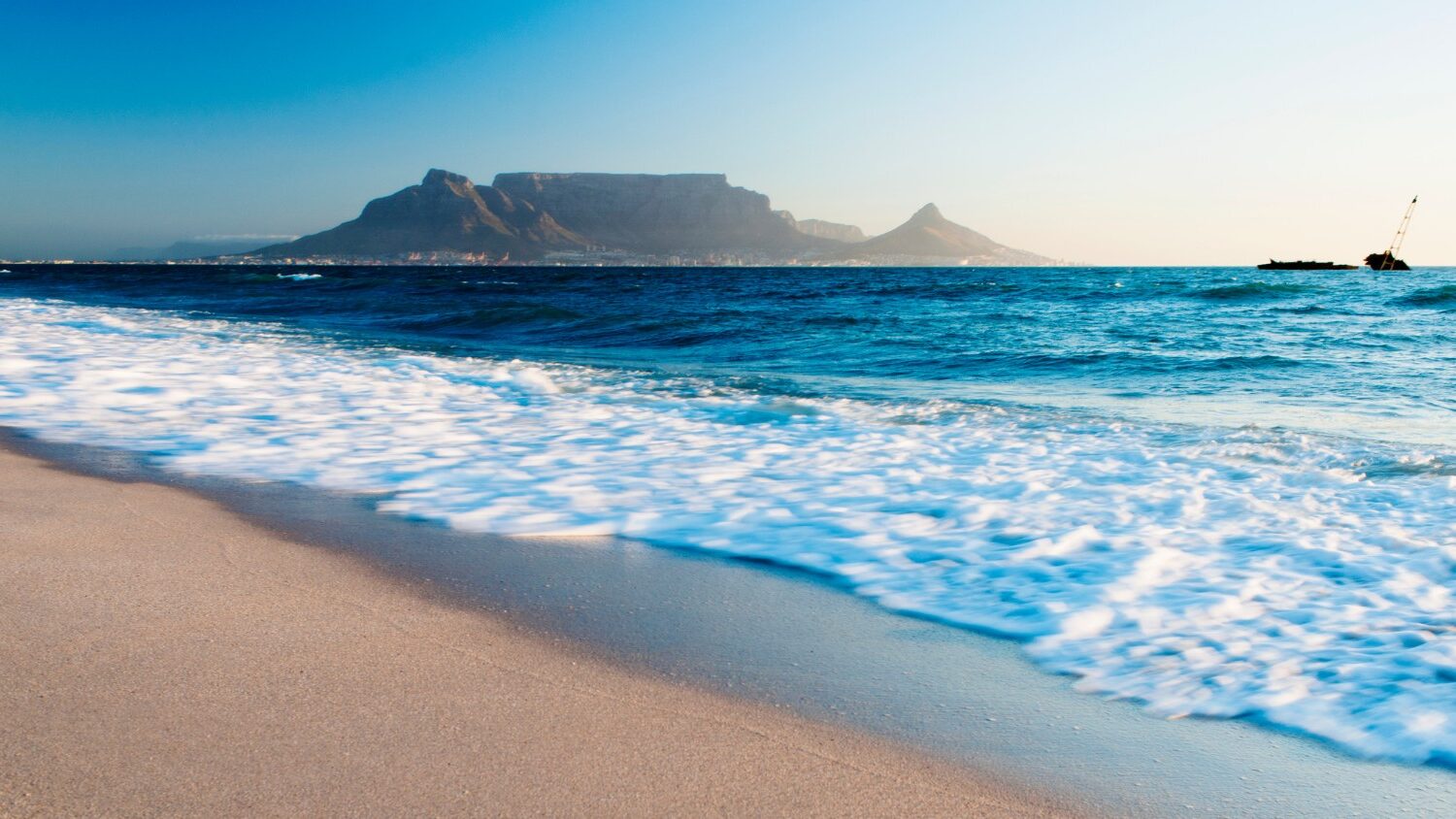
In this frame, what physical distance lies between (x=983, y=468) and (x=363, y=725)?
3938 millimetres

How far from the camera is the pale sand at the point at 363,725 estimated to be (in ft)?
5.59

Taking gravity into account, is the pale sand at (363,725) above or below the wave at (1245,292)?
below

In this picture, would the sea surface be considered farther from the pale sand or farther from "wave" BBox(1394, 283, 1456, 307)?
"wave" BBox(1394, 283, 1456, 307)

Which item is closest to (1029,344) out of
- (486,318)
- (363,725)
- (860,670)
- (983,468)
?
(983,468)

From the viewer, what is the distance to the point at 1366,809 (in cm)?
179

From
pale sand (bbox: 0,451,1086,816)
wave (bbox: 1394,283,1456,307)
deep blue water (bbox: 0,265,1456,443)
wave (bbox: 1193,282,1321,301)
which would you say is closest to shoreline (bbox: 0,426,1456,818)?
pale sand (bbox: 0,451,1086,816)

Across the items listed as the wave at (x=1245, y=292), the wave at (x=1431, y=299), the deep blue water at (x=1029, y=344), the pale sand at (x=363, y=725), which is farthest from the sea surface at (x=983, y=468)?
the wave at (x=1245, y=292)

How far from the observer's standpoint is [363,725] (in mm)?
1959

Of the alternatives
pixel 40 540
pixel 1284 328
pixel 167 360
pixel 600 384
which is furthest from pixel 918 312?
pixel 40 540

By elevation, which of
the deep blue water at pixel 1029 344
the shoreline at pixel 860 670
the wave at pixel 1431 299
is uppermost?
the wave at pixel 1431 299

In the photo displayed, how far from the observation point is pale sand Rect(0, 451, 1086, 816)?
1704mm

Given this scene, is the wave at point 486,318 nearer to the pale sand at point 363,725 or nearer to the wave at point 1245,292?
the pale sand at point 363,725

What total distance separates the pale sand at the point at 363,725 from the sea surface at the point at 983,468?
975 mm

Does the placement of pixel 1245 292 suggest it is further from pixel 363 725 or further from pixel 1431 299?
pixel 363 725
